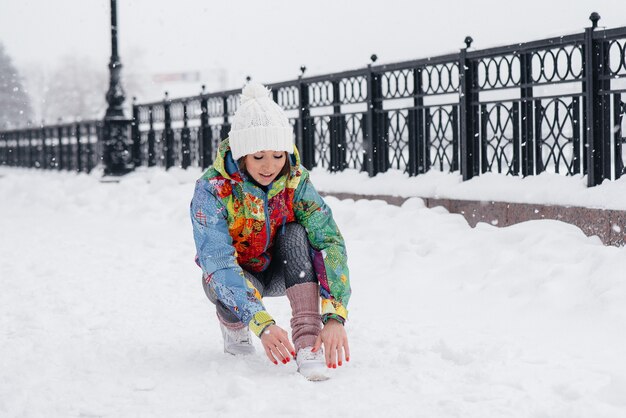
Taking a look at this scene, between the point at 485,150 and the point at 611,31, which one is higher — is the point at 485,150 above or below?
below

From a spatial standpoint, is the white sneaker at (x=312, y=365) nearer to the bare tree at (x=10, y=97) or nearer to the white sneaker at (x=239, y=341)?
the white sneaker at (x=239, y=341)

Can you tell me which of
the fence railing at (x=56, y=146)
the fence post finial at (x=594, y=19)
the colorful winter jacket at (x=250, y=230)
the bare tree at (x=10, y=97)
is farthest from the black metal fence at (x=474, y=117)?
the bare tree at (x=10, y=97)

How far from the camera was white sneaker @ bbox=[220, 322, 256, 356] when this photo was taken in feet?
13.8

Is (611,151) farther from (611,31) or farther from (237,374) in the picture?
(237,374)

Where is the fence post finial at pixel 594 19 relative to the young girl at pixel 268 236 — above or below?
above

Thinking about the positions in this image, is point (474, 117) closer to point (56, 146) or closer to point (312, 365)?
point (312, 365)

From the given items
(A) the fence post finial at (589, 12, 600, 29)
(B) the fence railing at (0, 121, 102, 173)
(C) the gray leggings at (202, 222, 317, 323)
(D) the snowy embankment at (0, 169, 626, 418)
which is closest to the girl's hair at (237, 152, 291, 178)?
(C) the gray leggings at (202, 222, 317, 323)

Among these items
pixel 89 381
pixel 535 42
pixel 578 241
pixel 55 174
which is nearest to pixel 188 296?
pixel 89 381

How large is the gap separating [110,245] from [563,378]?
6.08 m

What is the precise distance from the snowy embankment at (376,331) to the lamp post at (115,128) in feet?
31.7

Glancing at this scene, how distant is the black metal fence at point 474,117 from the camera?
6742mm

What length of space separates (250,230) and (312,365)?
672 millimetres

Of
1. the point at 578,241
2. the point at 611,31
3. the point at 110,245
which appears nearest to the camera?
the point at 578,241

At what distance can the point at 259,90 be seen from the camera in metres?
3.99
